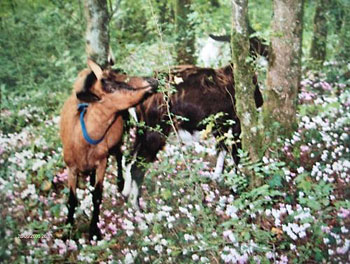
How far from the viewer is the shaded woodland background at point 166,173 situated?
110 inches

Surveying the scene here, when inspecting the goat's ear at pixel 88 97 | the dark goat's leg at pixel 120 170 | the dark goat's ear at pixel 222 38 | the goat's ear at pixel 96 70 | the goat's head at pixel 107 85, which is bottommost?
the dark goat's leg at pixel 120 170

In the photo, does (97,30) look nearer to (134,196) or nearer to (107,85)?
(107,85)

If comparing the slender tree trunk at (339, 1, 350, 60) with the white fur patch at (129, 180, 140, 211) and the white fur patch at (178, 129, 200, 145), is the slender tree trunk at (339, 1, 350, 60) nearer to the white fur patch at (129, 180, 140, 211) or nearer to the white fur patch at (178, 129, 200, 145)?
the white fur patch at (178, 129, 200, 145)

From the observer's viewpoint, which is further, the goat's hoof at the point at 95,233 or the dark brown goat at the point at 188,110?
the dark brown goat at the point at 188,110

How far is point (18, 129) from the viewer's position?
150 inches

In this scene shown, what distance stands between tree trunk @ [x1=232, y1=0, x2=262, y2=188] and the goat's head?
77 cm

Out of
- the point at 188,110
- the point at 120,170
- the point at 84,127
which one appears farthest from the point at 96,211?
the point at 188,110

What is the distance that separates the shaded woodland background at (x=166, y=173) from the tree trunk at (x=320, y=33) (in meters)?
0.51

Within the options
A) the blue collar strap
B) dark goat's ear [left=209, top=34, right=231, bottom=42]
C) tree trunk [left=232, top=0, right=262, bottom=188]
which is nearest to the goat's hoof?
the blue collar strap

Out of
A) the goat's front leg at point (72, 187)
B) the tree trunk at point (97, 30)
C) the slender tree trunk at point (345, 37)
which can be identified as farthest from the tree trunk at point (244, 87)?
the slender tree trunk at point (345, 37)

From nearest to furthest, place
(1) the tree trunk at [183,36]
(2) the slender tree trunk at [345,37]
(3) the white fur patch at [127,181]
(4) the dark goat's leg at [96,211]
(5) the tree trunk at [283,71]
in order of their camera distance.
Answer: (4) the dark goat's leg at [96,211] < (3) the white fur patch at [127,181] < (5) the tree trunk at [283,71] < (1) the tree trunk at [183,36] < (2) the slender tree trunk at [345,37]

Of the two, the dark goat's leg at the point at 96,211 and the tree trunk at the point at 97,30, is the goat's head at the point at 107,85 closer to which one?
the tree trunk at the point at 97,30

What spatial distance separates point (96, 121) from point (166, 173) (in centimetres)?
95

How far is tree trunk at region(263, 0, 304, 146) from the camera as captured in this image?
139 inches
